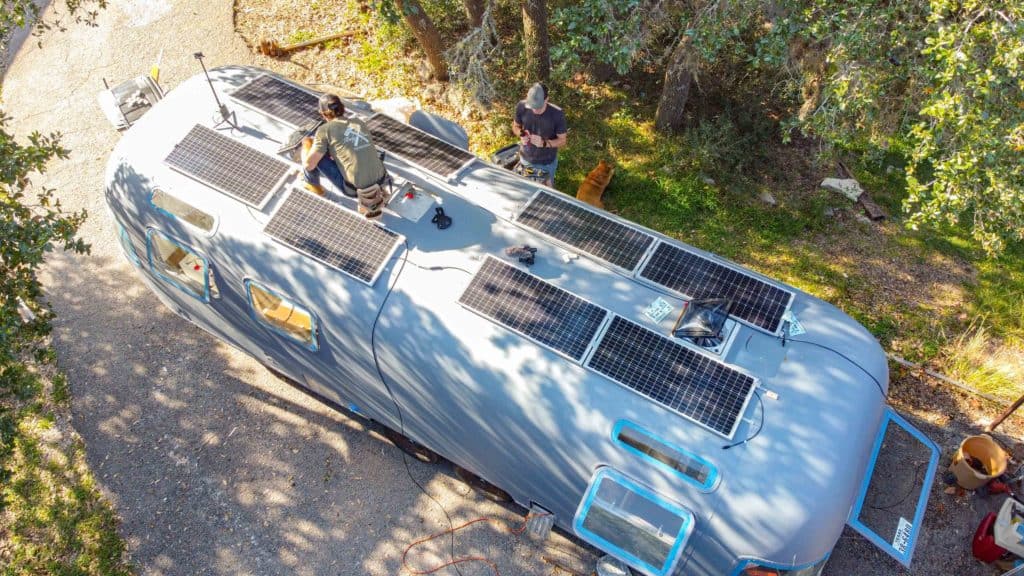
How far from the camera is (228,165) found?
733cm

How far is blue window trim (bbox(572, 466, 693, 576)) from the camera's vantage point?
Answer: 570 centimetres

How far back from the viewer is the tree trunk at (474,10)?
11.2 metres

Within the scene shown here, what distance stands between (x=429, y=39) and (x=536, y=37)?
6.88ft

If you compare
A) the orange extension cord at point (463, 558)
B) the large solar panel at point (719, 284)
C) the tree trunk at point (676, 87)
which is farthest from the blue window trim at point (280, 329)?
the tree trunk at point (676, 87)

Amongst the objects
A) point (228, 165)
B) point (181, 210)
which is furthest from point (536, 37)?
point (181, 210)

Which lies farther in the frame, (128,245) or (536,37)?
(536,37)

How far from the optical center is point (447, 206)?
7219 mm

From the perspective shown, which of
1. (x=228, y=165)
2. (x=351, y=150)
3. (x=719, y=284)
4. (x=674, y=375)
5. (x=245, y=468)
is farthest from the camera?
(x=245, y=468)

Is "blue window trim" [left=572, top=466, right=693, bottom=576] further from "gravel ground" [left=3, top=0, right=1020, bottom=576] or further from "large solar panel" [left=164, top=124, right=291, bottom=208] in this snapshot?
"large solar panel" [left=164, top=124, right=291, bottom=208]

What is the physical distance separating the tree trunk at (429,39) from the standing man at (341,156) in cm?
457

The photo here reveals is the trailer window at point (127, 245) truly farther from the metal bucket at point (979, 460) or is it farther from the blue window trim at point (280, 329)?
the metal bucket at point (979, 460)

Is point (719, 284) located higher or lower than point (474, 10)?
lower

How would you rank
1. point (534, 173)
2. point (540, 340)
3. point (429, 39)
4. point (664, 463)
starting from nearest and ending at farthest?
point (664, 463), point (540, 340), point (534, 173), point (429, 39)

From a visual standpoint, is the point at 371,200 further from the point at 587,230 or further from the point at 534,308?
the point at 587,230
